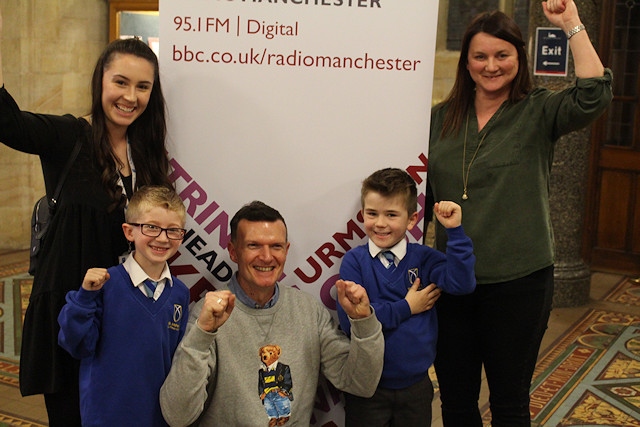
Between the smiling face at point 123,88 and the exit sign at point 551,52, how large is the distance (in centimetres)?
412

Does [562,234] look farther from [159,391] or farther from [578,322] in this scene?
[159,391]

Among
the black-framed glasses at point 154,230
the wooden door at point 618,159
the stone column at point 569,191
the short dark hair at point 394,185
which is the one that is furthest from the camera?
the wooden door at point 618,159

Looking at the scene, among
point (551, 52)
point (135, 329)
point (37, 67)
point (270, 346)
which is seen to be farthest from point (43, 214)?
point (37, 67)

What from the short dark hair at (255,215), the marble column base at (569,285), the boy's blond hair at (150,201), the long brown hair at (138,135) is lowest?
the marble column base at (569,285)

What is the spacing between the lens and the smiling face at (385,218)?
96.8 inches

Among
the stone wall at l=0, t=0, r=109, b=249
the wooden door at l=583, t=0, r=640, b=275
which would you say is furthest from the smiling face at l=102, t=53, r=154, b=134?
the wooden door at l=583, t=0, r=640, b=275

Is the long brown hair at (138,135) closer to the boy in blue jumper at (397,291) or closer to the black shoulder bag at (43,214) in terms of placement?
the black shoulder bag at (43,214)

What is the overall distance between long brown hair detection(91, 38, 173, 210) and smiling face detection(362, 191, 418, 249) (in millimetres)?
637

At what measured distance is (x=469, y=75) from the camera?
2557mm

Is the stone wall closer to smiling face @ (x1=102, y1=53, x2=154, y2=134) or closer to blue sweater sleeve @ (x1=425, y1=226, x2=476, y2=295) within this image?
smiling face @ (x1=102, y1=53, x2=154, y2=134)

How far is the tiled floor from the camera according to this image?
414cm

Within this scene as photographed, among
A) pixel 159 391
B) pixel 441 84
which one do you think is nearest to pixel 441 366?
pixel 159 391

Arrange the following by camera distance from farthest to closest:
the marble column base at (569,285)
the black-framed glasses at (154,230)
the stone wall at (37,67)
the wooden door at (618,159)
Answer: the stone wall at (37,67)
the wooden door at (618,159)
the marble column base at (569,285)
the black-framed glasses at (154,230)

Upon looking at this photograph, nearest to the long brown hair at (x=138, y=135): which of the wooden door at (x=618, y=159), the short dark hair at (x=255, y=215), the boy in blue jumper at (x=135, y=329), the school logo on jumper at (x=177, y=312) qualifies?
the boy in blue jumper at (x=135, y=329)
